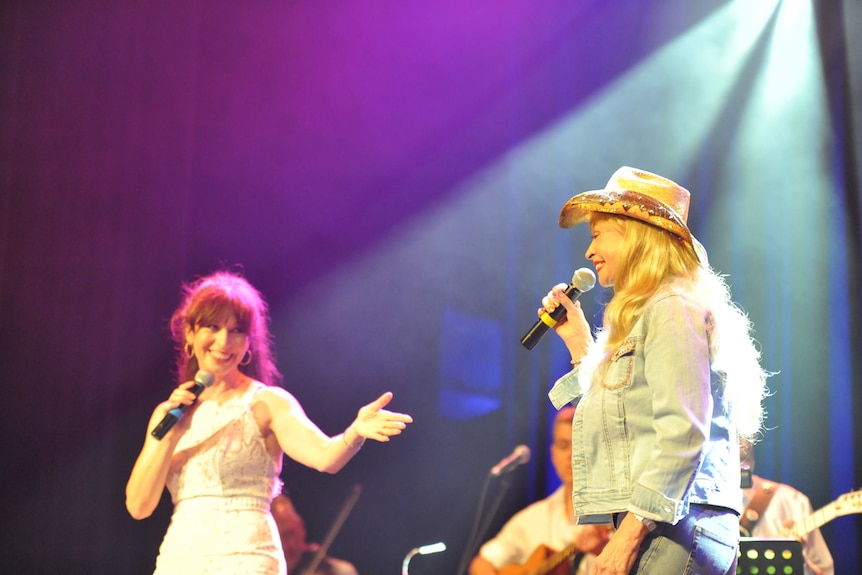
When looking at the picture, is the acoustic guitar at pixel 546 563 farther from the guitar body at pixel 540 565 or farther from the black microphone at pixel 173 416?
the black microphone at pixel 173 416

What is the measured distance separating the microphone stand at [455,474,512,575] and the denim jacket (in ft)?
9.27

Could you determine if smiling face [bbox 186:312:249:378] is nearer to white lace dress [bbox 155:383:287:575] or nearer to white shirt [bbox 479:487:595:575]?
white lace dress [bbox 155:383:287:575]

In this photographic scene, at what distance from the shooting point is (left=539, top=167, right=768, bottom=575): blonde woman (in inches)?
65.4

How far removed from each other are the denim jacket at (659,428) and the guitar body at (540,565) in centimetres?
274

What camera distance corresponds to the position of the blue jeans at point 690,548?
166 centimetres

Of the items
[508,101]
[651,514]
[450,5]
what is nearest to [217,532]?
[651,514]

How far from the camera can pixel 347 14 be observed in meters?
5.11

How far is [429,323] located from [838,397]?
2.21 meters

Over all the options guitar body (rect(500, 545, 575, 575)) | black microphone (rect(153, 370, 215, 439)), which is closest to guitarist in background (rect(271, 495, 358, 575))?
guitar body (rect(500, 545, 575, 575))

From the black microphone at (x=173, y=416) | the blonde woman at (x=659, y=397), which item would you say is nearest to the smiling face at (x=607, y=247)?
the blonde woman at (x=659, y=397)

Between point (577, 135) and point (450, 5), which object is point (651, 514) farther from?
point (450, 5)

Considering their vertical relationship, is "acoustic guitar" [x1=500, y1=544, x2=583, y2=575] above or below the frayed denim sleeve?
below

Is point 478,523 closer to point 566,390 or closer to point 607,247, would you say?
point 566,390

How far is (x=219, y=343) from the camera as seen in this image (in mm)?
3146
